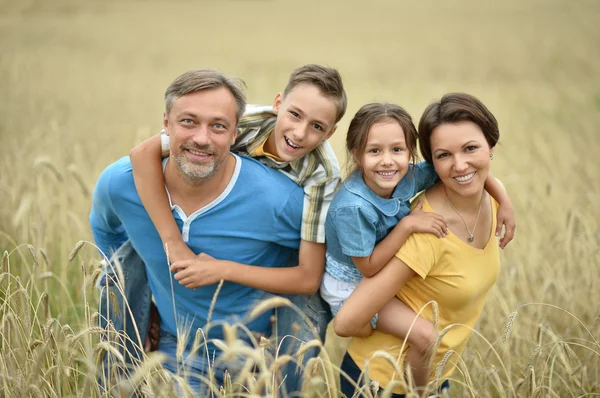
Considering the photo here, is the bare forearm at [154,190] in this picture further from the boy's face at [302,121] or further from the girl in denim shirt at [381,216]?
the girl in denim shirt at [381,216]

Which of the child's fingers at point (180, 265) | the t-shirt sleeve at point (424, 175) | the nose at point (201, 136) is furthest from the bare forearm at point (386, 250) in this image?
the nose at point (201, 136)

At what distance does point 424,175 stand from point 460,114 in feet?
1.25

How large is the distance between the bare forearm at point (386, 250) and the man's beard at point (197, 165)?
31.4 inches

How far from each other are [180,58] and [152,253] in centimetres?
930

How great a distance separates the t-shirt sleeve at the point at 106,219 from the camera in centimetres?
313

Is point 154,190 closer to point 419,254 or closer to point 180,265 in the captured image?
point 180,265

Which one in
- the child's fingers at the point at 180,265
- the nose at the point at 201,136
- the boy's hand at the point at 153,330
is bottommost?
the boy's hand at the point at 153,330

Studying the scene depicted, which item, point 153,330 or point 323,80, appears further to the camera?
point 153,330

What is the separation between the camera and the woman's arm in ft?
9.01

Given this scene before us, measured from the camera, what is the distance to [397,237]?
2.75 m

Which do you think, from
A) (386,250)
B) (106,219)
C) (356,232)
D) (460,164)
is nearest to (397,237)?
(386,250)

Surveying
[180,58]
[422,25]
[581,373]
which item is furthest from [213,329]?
[422,25]

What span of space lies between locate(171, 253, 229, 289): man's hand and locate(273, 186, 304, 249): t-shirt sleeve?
332 millimetres

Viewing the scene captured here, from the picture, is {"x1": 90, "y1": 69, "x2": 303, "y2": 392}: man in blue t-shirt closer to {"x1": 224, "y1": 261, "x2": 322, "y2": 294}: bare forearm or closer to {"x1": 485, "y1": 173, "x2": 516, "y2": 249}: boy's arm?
{"x1": 224, "y1": 261, "x2": 322, "y2": 294}: bare forearm
